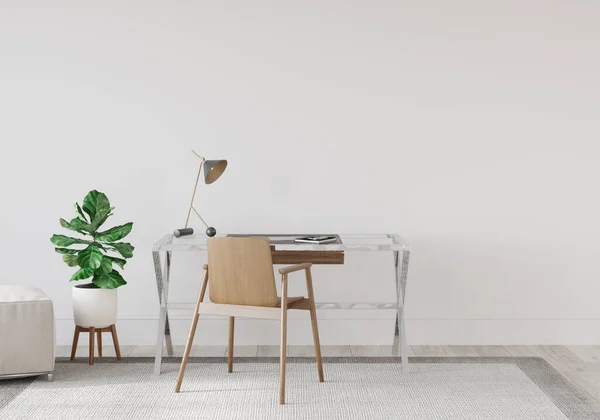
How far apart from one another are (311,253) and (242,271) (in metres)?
0.77

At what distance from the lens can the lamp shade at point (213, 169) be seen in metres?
4.38

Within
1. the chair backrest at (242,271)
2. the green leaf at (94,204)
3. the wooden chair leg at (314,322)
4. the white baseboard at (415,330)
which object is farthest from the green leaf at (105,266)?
the wooden chair leg at (314,322)

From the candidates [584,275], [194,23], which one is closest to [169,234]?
[194,23]

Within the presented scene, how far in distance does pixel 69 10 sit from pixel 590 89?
3.14 m

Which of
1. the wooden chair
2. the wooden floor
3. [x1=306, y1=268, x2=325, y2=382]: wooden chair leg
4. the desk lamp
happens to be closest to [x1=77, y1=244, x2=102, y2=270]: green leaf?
the desk lamp

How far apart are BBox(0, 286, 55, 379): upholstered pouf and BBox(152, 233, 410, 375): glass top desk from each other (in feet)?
1.83

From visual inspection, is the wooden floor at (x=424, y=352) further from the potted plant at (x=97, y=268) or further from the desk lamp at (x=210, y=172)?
the desk lamp at (x=210, y=172)

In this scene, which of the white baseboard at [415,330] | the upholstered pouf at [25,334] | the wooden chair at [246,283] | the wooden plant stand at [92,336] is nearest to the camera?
the wooden chair at [246,283]

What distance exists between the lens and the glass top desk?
4.14m

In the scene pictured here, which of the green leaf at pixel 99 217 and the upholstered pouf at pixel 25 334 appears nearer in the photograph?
the upholstered pouf at pixel 25 334

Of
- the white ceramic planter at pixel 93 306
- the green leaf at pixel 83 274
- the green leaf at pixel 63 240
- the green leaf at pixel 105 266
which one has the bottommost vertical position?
the white ceramic planter at pixel 93 306

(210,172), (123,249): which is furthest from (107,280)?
(210,172)

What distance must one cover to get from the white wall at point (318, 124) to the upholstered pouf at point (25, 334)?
0.91 meters

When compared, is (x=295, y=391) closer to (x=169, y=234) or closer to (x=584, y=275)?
(x=169, y=234)
